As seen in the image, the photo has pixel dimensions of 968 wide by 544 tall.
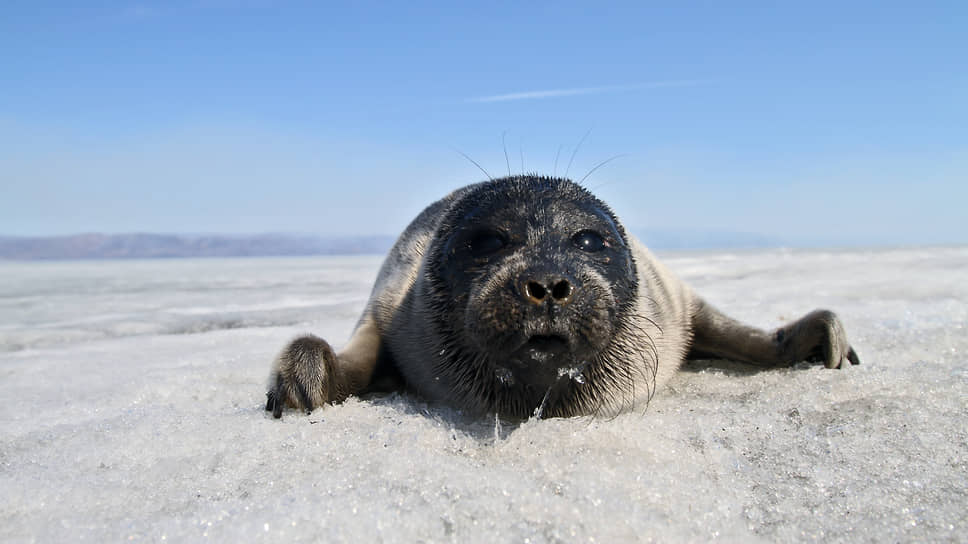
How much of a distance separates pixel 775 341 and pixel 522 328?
6.44ft

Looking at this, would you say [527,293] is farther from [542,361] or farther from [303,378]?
[303,378]

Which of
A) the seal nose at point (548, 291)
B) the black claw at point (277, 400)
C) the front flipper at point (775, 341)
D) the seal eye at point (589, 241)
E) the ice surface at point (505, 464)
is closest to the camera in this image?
the ice surface at point (505, 464)

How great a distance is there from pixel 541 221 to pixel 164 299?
9.14 metres

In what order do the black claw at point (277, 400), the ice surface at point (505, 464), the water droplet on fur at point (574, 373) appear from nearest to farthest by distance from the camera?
the ice surface at point (505, 464) < the water droplet on fur at point (574, 373) < the black claw at point (277, 400)

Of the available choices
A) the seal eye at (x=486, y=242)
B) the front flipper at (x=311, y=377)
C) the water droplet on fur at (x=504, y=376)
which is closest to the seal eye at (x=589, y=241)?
the seal eye at (x=486, y=242)

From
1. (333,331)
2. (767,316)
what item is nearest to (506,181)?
(333,331)

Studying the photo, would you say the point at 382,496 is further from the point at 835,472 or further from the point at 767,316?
the point at 767,316

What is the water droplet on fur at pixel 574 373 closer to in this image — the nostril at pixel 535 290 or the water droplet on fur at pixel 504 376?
the water droplet on fur at pixel 504 376

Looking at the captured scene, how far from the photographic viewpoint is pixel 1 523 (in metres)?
1.58

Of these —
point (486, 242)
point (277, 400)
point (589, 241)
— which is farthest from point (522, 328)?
point (277, 400)

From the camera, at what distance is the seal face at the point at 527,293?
207cm

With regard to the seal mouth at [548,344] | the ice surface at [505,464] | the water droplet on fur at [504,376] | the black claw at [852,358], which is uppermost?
the seal mouth at [548,344]

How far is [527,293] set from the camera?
2.03 metres

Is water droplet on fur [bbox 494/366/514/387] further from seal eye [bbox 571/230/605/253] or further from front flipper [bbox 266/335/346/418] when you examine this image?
front flipper [bbox 266/335/346/418]
